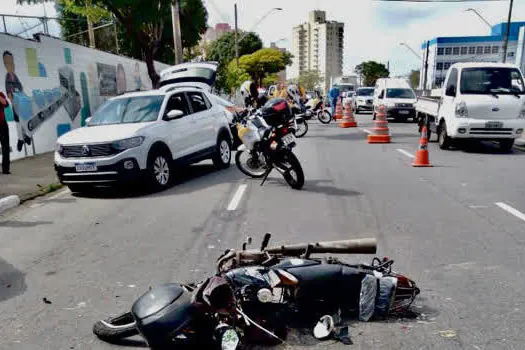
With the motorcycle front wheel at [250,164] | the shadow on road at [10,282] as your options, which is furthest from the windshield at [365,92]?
the shadow on road at [10,282]

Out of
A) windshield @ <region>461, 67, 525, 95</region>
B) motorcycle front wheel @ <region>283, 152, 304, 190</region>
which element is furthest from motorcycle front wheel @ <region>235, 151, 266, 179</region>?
windshield @ <region>461, 67, 525, 95</region>

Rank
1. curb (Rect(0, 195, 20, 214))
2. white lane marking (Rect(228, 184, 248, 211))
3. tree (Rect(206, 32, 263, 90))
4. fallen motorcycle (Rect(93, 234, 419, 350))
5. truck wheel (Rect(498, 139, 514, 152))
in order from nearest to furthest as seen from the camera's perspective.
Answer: fallen motorcycle (Rect(93, 234, 419, 350)) < white lane marking (Rect(228, 184, 248, 211)) < curb (Rect(0, 195, 20, 214)) < truck wheel (Rect(498, 139, 514, 152)) < tree (Rect(206, 32, 263, 90))

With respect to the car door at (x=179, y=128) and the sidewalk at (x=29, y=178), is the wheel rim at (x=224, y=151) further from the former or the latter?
the sidewalk at (x=29, y=178)

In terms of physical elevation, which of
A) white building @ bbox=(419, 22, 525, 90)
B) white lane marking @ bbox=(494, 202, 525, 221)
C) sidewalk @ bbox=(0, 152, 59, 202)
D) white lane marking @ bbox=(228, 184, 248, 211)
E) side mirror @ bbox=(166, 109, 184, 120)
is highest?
white building @ bbox=(419, 22, 525, 90)

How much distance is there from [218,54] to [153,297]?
7620cm

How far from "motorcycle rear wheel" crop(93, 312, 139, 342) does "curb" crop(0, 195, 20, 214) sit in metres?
5.24

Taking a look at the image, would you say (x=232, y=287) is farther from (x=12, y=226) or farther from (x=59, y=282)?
(x=12, y=226)

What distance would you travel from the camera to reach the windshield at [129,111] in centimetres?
927

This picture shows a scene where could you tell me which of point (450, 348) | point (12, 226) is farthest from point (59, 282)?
point (450, 348)

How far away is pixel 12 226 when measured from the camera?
682 centimetres

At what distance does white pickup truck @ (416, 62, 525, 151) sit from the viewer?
12117 millimetres

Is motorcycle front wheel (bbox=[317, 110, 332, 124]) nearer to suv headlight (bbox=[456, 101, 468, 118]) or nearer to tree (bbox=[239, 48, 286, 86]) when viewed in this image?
suv headlight (bbox=[456, 101, 468, 118])

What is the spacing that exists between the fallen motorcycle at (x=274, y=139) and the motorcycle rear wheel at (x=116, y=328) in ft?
17.4

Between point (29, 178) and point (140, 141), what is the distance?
3507 millimetres
